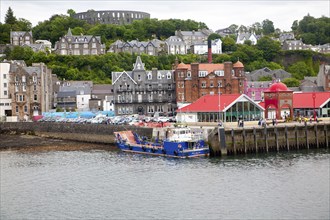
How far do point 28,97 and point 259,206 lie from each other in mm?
67371

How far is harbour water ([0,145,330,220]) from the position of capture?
1601 inches

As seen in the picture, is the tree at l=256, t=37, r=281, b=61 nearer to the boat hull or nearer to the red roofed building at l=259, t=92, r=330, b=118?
the red roofed building at l=259, t=92, r=330, b=118

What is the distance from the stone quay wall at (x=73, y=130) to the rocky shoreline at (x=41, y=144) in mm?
1264

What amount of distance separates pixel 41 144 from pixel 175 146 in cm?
2398

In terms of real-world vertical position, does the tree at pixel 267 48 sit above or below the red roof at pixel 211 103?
above

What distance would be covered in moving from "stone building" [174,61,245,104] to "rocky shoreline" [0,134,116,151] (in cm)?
2244

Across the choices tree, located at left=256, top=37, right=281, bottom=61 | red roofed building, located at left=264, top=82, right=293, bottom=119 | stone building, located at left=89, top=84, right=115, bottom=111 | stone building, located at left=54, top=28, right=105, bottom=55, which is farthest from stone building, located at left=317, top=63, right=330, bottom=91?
stone building, located at left=54, top=28, right=105, bottom=55

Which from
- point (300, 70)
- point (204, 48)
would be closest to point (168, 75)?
point (300, 70)

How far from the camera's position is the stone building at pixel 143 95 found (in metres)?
100

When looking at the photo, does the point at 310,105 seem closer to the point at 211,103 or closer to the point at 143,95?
the point at 211,103

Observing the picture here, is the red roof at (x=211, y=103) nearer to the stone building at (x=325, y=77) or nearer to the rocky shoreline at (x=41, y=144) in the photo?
the rocky shoreline at (x=41, y=144)

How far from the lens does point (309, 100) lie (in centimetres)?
8256

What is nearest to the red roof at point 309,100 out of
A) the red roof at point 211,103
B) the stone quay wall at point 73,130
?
the red roof at point 211,103

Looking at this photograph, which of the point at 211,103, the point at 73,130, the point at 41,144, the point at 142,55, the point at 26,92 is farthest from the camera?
the point at 142,55
